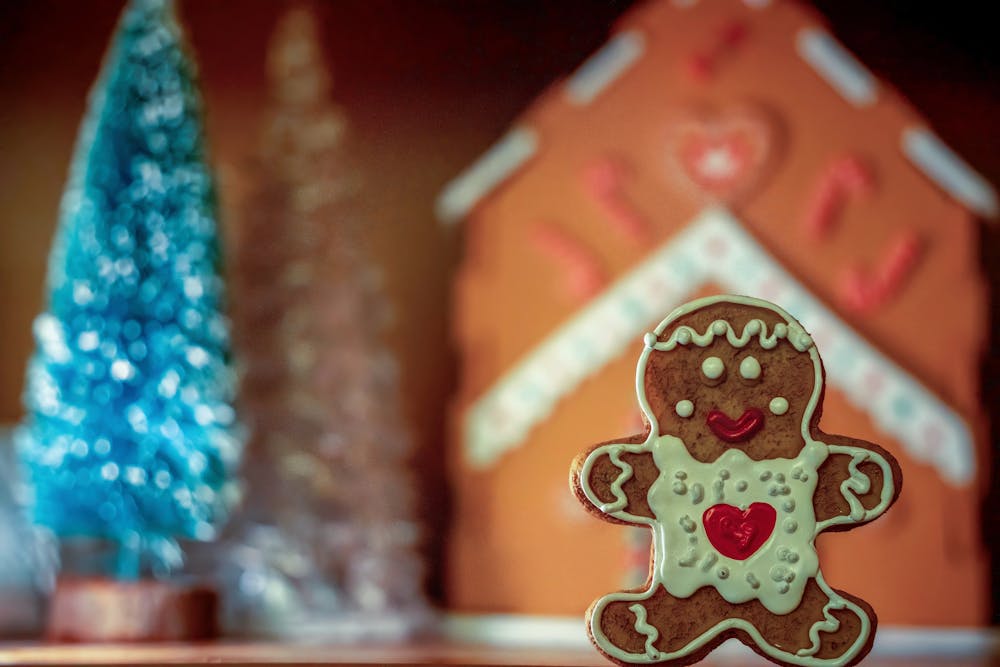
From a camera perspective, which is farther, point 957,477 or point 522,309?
point 522,309

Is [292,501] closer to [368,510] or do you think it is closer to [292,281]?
[368,510]

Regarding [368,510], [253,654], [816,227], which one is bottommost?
[253,654]

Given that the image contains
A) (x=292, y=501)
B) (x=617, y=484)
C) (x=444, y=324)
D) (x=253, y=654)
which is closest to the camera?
(x=617, y=484)

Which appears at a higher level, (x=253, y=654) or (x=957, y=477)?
(x=957, y=477)

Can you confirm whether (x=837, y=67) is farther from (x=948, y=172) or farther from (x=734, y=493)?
(x=734, y=493)

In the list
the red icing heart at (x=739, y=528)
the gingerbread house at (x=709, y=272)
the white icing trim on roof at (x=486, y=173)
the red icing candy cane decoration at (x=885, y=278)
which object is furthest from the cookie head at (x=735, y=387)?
the white icing trim on roof at (x=486, y=173)

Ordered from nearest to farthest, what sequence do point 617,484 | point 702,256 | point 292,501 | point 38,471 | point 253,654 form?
point 617,484
point 253,654
point 38,471
point 292,501
point 702,256

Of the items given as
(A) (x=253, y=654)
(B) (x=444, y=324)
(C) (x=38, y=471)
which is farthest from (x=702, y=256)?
(C) (x=38, y=471)

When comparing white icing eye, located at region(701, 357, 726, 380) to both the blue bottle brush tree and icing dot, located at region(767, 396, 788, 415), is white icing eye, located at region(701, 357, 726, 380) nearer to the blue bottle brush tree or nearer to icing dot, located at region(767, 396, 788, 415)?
icing dot, located at region(767, 396, 788, 415)
